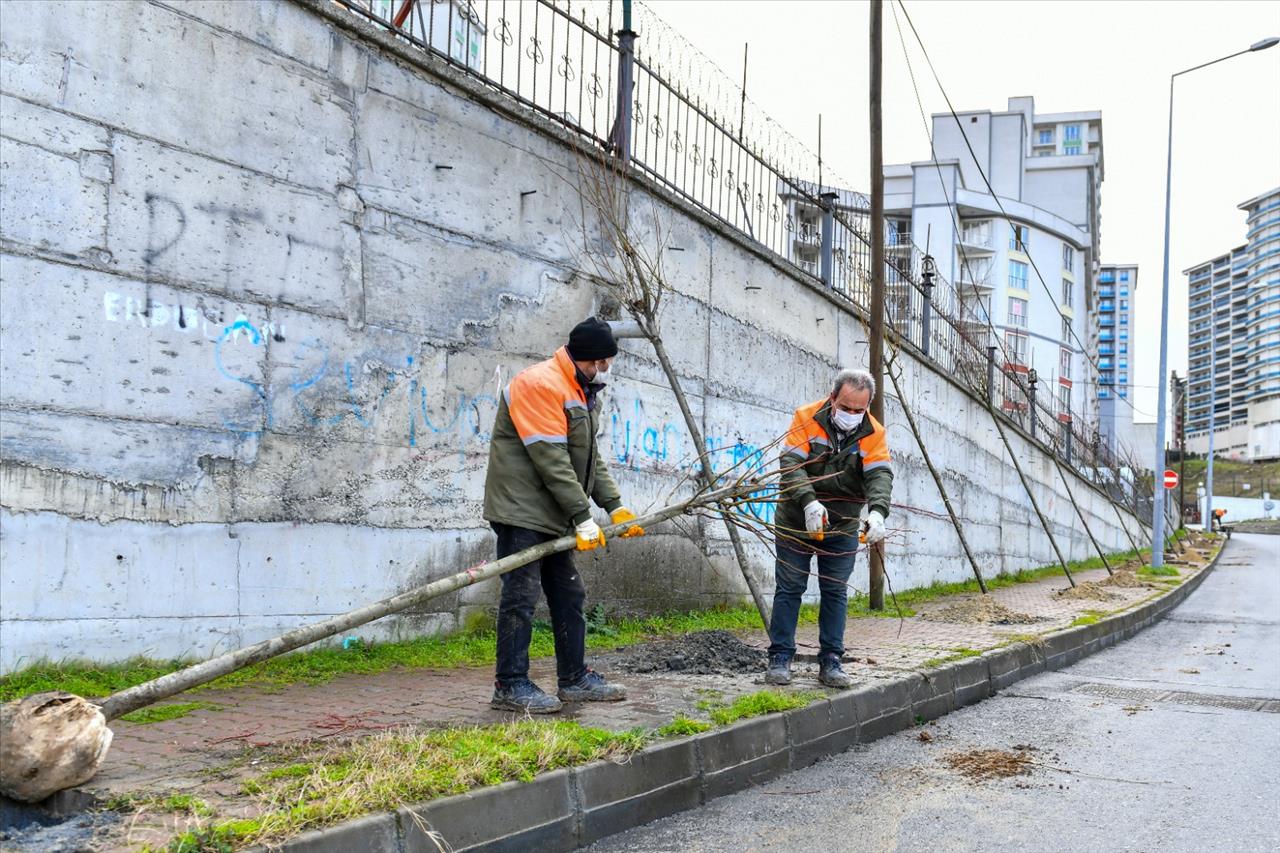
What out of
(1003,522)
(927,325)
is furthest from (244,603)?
(1003,522)

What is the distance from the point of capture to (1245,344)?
12125cm

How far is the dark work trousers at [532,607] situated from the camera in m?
4.82

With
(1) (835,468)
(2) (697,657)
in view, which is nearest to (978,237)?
(1) (835,468)

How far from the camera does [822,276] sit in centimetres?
1217

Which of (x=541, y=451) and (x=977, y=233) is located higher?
(x=977, y=233)

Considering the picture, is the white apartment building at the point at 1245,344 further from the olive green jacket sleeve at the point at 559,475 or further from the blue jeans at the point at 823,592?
the olive green jacket sleeve at the point at 559,475

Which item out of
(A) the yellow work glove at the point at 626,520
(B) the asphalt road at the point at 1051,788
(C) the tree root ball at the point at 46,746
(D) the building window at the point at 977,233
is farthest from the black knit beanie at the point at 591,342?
(D) the building window at the point at 977,233

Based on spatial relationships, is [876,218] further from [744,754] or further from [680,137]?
[744,754]

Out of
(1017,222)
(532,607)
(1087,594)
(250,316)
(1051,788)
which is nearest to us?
(1051,788)

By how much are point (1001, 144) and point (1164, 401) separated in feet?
138

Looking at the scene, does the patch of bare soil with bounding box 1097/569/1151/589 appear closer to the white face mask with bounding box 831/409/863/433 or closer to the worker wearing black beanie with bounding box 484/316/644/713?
the white face mask with bounding box 831/409/863/433

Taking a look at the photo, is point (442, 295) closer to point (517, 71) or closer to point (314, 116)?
point (314, 116)

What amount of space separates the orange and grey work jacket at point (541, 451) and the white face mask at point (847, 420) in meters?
1.68

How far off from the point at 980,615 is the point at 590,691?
622 centimetres
